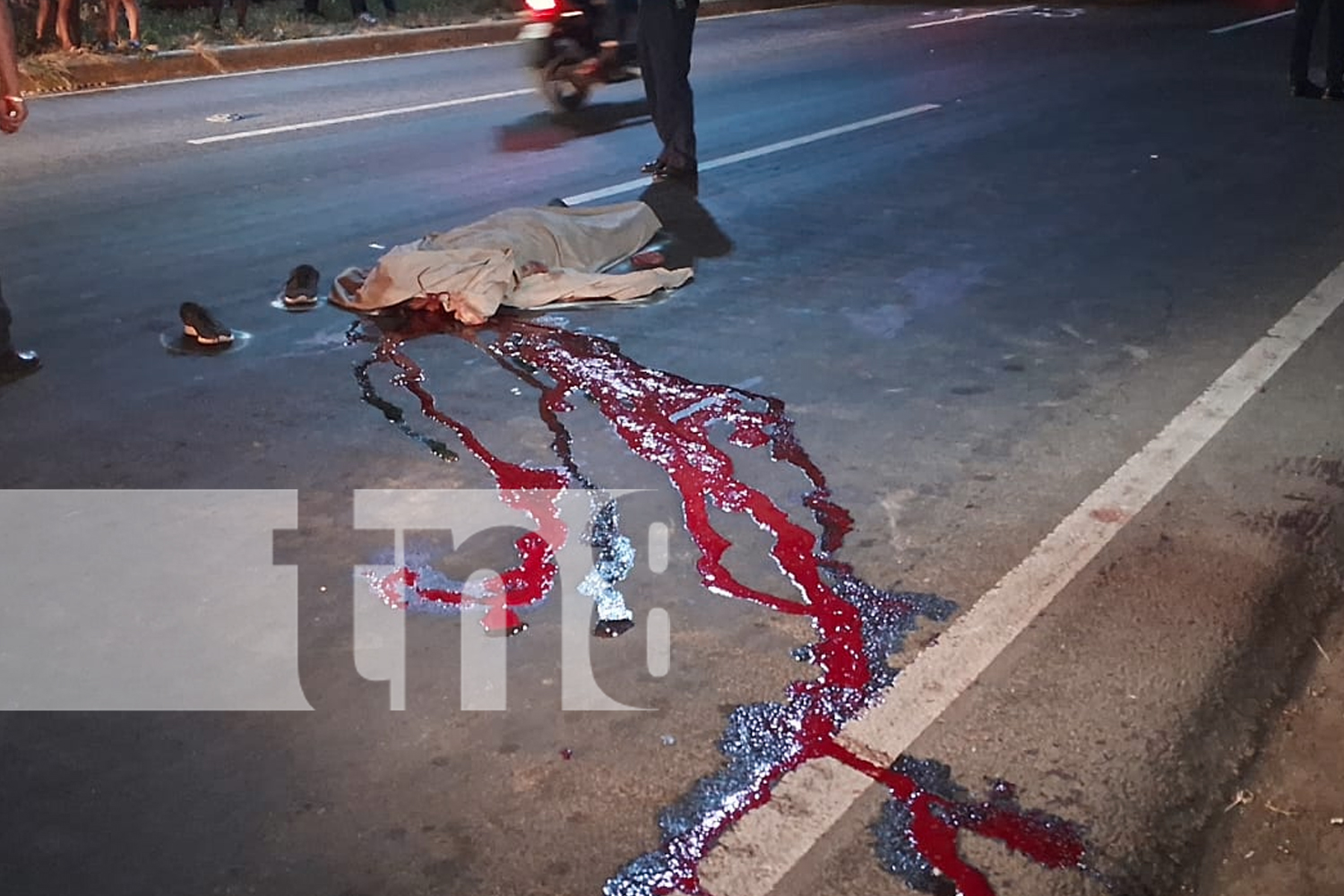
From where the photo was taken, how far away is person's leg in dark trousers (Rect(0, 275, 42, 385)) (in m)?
5.74

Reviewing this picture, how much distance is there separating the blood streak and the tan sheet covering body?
0.17 m

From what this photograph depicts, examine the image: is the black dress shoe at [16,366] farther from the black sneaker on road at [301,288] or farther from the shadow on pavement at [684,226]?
the shadow on pavement at [684,226]

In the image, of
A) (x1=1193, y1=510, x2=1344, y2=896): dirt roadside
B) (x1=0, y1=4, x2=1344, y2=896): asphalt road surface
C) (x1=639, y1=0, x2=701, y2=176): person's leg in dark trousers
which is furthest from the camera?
(x1=639, y1=0, x2=701, y2=176): person's leg in dark trousers

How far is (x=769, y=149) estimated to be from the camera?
34.0 ft

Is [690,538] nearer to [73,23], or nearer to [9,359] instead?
[9,359]

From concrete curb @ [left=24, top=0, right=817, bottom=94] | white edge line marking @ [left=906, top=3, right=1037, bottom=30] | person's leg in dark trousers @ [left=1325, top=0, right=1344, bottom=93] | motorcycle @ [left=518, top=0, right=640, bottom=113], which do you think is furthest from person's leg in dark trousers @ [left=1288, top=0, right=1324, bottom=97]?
concrete curb @ [left=24, top=0, right=817, bottom=94]

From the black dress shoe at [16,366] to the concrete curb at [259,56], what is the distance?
27.4 feet

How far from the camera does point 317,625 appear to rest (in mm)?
A: 3801

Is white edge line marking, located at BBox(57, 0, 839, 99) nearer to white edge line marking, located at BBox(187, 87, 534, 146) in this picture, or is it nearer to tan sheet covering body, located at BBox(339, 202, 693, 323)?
white edge line marking, located at BBox(187, 87, 534, 146)

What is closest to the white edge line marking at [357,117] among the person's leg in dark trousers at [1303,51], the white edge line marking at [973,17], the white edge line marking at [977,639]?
the person's leg in dark trousers at [1303,51]

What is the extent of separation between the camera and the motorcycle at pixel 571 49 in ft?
40.0

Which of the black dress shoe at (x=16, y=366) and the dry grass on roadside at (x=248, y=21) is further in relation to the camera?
the dry grass on roadside at (x=248, y=21)

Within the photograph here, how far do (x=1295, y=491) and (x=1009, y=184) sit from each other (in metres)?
4.91

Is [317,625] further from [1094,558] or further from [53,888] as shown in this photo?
[1094,558]
